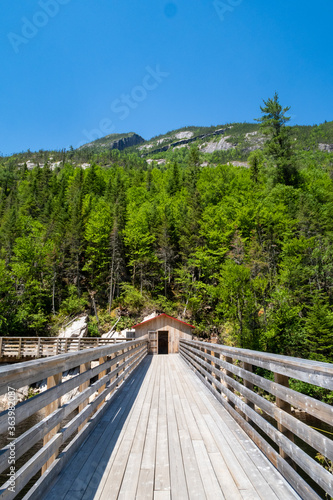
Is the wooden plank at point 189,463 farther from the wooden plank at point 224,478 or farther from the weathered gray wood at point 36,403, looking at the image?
the weathered gray wood at point 36,403

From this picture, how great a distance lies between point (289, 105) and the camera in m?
31.2

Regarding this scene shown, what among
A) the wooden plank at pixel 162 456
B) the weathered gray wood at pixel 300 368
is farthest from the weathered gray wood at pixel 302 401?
the wooden plank at pixel 162 456

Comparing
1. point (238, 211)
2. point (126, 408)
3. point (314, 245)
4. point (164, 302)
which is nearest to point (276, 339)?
point (314, 245)

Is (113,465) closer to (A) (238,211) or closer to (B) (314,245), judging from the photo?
(B) (314,245)

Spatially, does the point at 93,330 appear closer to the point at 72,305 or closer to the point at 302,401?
the point at 72,305

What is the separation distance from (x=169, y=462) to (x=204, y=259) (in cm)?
2822

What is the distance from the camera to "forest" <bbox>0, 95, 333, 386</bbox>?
2212 cm

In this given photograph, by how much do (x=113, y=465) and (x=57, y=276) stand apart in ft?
109

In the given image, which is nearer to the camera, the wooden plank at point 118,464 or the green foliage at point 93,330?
the wooden plank at point 118,464

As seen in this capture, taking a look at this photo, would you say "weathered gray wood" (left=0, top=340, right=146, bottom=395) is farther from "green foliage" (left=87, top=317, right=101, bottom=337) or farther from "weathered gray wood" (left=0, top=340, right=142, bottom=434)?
"green foliage" (left=87, top=317, right=101, bottom=337)

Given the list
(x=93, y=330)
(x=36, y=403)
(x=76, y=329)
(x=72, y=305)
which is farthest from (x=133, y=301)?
(x=36, y=403)

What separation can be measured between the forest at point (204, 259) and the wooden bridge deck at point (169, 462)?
57.1 feet

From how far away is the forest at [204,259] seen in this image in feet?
72.6

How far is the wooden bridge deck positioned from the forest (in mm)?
17397
